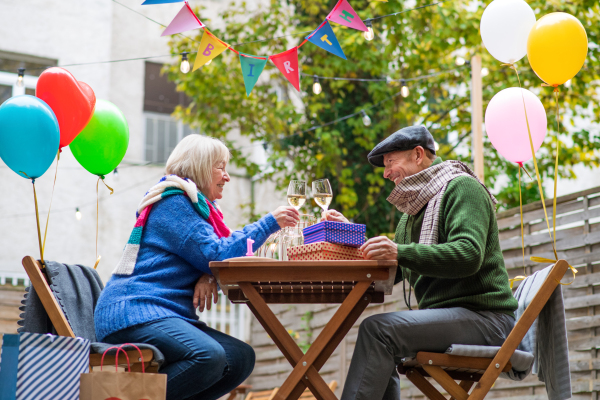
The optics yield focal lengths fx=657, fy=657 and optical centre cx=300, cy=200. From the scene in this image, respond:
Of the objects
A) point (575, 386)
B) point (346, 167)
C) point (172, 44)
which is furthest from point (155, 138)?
point (575, 386)

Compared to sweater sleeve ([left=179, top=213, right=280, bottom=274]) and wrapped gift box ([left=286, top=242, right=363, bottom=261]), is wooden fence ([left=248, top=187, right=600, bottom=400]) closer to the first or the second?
wrapped gift box ([left=286, top=242, right=363, bottom=261])

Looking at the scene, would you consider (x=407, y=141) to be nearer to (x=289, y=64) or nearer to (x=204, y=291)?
(x=204, y=291)

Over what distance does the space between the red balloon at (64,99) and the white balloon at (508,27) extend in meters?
2.25

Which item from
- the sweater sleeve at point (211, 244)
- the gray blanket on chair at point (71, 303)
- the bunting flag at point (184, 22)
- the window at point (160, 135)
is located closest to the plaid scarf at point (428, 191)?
the sweater sleeve at point (211, 244)

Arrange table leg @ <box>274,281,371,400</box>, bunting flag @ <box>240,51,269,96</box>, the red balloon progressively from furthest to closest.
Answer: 1. bunting flag @ <box>240,51,269,96</box>
2. the red balloon
3. table leg @ <box>274,281,371,400</box>

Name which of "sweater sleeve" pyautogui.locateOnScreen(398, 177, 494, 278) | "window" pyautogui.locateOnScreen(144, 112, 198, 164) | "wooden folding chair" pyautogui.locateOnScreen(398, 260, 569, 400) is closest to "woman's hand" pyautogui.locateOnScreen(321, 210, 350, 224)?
"sweater sleeve" pyautogui.locateOnScreen(398, 177, 494, 278)

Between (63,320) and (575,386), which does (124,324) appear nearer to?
(63,320)

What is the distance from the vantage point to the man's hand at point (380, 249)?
90.2 inches

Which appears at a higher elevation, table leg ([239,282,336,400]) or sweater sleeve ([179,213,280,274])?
sweater sleeve ([179,213,280,274])

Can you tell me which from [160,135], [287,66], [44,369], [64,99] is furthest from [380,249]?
[160,135]

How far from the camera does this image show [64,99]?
321cm

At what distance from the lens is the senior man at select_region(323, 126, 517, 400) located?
2.33 meters

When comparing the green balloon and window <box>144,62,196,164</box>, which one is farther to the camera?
window <box>144,62,196,164</box>

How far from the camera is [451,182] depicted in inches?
104
